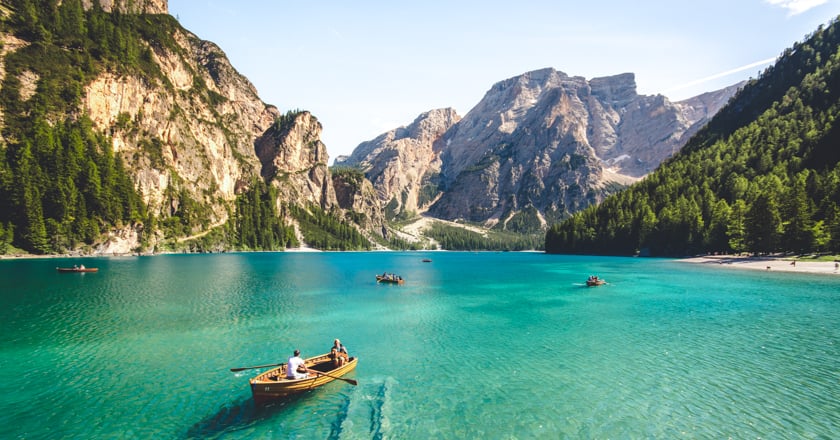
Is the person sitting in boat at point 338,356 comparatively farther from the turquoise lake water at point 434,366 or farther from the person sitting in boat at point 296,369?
the person sitting in boat at point 296,369

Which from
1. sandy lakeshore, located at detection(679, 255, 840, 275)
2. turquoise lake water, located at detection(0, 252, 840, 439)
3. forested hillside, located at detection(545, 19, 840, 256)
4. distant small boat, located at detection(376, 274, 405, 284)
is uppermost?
forested hillside, located at detection(545, 19, 840, 256)

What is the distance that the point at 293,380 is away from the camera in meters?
23.5

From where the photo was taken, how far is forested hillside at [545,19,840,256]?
10250 cm

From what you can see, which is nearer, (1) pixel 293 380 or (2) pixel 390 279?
(1) pixel 293 380

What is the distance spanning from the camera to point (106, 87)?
184 m

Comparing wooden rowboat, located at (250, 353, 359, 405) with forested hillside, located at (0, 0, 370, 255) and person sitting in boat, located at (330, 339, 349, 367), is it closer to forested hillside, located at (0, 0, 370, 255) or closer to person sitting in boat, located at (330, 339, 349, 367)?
person sitting in boat, located at (330, 339, 349, 367)

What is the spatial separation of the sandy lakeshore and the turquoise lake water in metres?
34.0

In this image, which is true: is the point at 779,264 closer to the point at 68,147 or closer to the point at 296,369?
the point at 296,369

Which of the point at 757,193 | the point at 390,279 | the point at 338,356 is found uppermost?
the point at 757,193

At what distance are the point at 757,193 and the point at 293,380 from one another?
538ft

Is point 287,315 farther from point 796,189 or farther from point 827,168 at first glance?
point 827,168

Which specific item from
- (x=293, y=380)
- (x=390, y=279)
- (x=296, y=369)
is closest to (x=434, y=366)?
(x=296, y=369)

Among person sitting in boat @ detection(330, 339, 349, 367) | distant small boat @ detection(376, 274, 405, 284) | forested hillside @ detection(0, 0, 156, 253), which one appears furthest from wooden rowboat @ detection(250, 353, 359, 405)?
forested hillside @ detection(0, 0, 156, 253)

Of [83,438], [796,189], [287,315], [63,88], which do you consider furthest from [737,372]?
[63,88]
